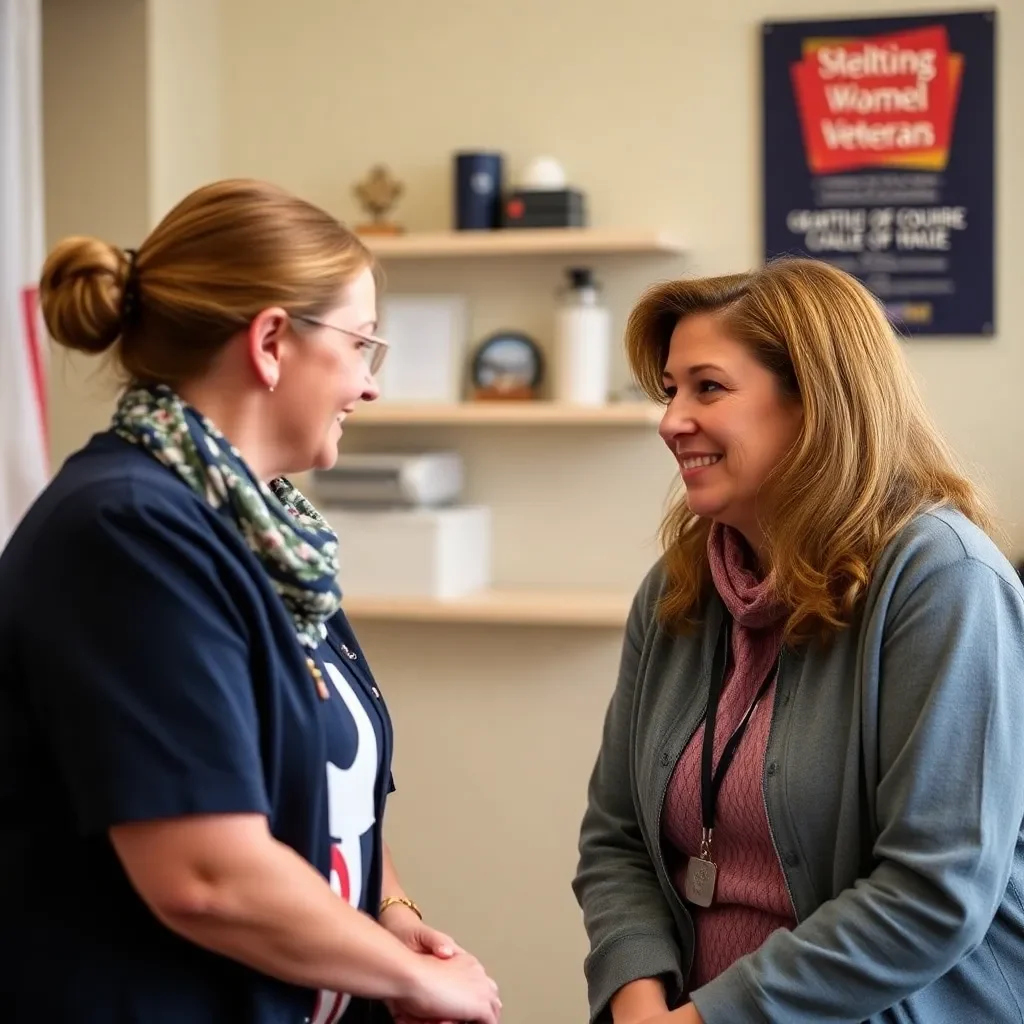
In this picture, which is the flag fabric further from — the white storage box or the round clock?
the round clock

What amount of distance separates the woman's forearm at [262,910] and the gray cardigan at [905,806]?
430 mm

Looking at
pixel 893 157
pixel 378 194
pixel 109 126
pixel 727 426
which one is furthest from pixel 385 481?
pixel 727 426

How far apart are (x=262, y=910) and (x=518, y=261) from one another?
2.09 meters

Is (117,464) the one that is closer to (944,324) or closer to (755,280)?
(755,280)

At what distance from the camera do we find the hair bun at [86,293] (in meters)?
1.32

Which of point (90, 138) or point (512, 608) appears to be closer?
point (512, 608)

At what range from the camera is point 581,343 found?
9.69ft

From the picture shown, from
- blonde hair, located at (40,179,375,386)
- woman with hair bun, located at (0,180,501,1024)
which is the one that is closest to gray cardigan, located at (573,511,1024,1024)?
woman with hair bun, located at (0,180,501,1024)

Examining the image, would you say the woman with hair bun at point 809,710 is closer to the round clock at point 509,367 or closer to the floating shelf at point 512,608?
the floating shelf at point 512,608

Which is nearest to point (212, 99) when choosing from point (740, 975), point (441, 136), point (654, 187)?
point (441, 136)

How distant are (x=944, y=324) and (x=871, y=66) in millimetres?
524

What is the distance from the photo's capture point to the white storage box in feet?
9.70

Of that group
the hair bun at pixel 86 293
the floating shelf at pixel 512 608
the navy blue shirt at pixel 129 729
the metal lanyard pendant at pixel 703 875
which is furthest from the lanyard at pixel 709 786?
the floating shelf at pixel 512 608

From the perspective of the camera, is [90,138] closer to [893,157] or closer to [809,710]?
[893,157]
